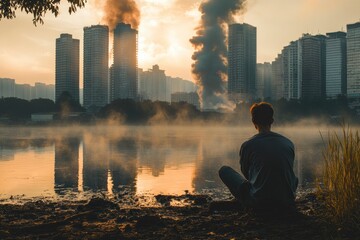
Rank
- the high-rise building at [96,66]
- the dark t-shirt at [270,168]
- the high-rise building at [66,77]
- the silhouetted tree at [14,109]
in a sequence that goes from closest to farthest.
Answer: the dark t-shirt at [270,168] < the silhouetted tree at [14,109] < the high-rise building at [96,66] < the high-rise building at [66,77]

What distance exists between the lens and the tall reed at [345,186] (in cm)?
566

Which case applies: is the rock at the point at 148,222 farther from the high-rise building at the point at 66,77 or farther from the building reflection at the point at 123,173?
the high-rise building at the point at 66,77

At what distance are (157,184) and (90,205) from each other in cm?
657

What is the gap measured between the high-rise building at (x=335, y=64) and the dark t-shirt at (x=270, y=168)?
171 metres

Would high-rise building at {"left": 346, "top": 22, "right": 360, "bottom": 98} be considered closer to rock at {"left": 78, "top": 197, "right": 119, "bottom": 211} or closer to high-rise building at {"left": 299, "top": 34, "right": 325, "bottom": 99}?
high-rise building at {"left": 299, "top": 34, "right": 325, "bottom": 99}

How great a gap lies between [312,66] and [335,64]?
1145 cm

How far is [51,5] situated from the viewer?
34.4ft

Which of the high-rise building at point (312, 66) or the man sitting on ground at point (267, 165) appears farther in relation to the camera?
the high-rise building at point (312, 66)

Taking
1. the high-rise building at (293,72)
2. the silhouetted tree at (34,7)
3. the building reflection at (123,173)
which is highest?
the high-rise building at (293,72)

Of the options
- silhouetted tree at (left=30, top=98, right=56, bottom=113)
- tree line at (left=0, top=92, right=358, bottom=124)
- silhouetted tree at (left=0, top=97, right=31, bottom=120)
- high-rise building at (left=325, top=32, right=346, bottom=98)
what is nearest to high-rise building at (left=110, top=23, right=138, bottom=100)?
tree line at (left=0, top=92, right=358, bottom=124)

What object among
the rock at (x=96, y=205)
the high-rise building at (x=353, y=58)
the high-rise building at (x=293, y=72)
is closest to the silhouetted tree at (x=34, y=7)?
the rock at (x=96, y=205)

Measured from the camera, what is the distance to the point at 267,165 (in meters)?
5.91

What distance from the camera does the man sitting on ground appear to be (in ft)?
19.4

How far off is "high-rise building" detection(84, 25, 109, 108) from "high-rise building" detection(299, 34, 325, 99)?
87457 mm
